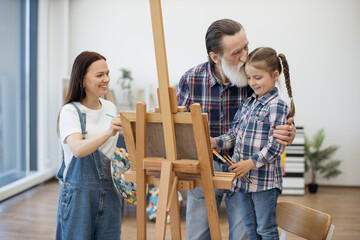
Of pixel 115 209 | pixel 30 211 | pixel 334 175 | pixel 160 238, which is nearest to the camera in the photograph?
pixel 160 238

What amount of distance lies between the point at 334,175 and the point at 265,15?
8.25 feet

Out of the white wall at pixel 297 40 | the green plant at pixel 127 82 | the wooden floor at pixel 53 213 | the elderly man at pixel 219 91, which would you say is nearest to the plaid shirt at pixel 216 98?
the elderly man at pixel 219 91

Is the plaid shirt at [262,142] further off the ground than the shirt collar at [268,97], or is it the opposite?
the shirt collar at [268,97]

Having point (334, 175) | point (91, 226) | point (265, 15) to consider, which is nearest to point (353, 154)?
point (334, 175)

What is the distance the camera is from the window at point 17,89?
4.48 metres

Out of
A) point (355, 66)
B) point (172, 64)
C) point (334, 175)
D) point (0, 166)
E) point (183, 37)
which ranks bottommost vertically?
point (334, 175)

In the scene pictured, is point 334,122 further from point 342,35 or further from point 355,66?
point 342,35

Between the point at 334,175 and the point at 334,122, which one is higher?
the point at 334,122

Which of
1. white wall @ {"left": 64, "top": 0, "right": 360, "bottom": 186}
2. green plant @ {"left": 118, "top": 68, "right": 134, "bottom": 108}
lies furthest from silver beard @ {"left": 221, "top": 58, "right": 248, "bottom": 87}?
white wall @ {"left": 64, "top": 0, "right": 360, "bottom": 186}

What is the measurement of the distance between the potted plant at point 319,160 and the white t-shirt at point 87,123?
12.8 feet

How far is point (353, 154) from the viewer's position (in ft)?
17.9

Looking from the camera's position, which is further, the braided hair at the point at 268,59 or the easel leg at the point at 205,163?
the braided hair at the point at 268,59

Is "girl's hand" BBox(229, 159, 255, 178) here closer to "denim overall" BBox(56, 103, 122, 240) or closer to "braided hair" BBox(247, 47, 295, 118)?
"braided hair" BBox(247, 47, 295, 118)

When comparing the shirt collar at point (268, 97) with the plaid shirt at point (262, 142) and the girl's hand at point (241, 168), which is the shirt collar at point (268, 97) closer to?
the plaid shirt at point (262, 142)
